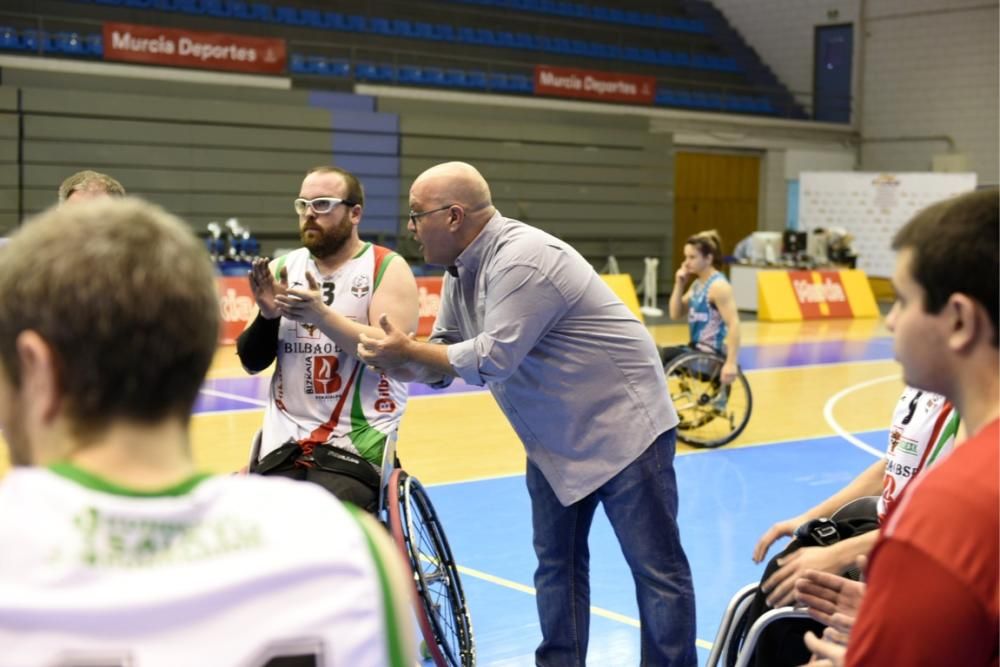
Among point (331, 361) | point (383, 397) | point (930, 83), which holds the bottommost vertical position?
point (383, 397)

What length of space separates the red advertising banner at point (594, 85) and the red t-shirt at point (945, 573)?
19.6 metres

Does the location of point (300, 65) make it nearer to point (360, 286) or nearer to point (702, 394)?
point (702, 394)

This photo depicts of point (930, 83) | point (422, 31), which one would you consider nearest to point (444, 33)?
point (422, 31)

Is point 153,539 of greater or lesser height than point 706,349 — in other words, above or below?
above

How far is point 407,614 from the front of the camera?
1.24 meters

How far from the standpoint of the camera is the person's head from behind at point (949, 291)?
1.42 m

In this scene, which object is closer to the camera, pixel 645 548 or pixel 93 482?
pixel 93 482

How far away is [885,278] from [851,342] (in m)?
8.08

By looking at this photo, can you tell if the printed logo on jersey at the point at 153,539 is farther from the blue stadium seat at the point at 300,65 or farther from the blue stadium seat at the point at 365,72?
the blue stadium seat at the point at 365,72

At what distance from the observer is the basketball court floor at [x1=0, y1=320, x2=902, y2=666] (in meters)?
4.86

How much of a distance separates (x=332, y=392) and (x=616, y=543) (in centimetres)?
235

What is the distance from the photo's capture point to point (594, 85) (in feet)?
69.3

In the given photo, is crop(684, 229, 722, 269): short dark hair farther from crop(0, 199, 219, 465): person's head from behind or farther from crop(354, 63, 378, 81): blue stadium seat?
crop(354, 63, 378, 81): blue stadium seat

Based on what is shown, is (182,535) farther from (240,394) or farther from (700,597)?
(240,394)
